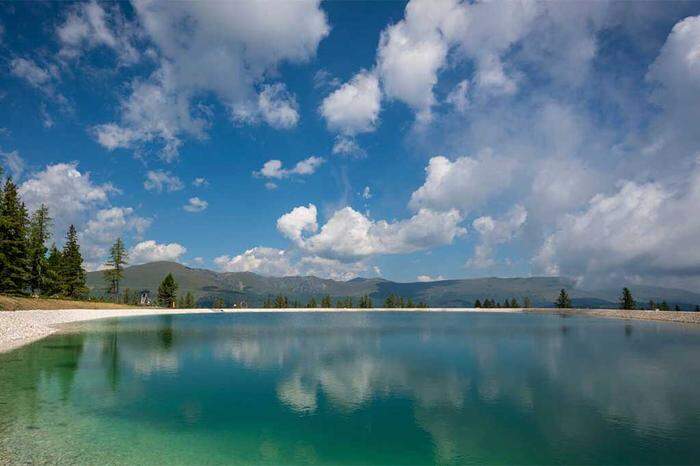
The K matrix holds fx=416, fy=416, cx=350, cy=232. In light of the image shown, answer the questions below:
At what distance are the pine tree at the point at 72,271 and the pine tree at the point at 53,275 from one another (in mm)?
1111

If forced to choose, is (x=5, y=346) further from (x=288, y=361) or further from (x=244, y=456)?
(x=244, y=456)

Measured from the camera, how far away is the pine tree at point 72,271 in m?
80.9

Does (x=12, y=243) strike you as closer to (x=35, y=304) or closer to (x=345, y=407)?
(x=35, y=304)

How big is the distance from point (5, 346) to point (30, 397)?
710 inches

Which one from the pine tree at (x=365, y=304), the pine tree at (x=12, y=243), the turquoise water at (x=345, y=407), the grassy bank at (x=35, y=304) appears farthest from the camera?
Result: the pine tree at (x=365, y=304)

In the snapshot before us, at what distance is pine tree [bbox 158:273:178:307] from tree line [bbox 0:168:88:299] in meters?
20.5

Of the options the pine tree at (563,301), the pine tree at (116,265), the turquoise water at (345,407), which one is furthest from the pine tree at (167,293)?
the pine tree at (563,301)

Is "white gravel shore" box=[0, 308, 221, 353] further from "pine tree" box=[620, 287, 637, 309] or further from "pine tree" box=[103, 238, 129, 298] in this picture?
"pine tree" box=[620, 287, 637, 309]

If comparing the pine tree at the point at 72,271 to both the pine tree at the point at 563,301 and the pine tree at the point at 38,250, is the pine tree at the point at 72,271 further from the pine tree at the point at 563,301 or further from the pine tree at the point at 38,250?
the pine tree at the point at 563,301

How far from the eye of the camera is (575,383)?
2084 centimetres

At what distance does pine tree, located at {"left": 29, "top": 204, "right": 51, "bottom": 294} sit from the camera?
6900 cm

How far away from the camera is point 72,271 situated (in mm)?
82812

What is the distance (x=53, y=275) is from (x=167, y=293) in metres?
35.8

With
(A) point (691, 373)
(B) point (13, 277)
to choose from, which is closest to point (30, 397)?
(A) point (691, 373)
